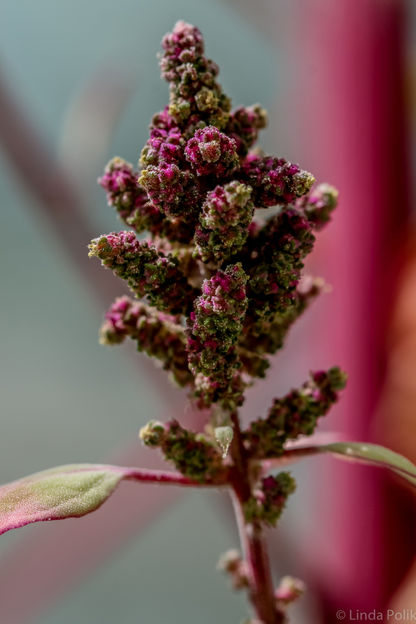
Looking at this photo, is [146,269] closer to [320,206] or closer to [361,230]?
[320,206]

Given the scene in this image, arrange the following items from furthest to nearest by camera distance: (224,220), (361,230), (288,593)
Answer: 1. (361,230)
2. (288,593)
3. (224,220)

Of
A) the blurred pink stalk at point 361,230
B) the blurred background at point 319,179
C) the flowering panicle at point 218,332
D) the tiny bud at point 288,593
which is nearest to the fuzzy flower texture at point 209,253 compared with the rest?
the flowering panicle at point 218,332

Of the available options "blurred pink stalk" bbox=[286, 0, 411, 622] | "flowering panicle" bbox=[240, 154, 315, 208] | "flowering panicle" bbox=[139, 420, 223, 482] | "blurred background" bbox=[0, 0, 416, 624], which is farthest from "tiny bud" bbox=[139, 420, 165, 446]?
"blurred pink stalk" bbox=[286, 0, 411, 622]

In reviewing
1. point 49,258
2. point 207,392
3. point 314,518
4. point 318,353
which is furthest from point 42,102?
point 207,392

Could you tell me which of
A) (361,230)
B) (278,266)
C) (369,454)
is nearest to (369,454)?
(369,454)

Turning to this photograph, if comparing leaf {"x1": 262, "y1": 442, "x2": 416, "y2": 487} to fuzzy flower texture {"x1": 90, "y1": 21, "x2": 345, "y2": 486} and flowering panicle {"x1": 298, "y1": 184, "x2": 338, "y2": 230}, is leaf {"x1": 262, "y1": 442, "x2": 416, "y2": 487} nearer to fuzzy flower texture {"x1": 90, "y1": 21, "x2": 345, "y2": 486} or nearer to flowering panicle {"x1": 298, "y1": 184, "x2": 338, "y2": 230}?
fuzzy flower texture {"x1": 90, "y1": 21, "x2": 345, "y2": 486}

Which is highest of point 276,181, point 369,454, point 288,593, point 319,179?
point 319,179
